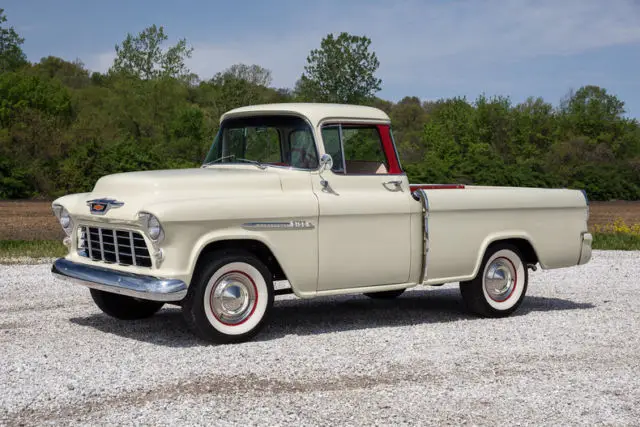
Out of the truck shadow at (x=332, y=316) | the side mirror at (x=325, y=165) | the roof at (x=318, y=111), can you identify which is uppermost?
the roof at (x=318, y=111)

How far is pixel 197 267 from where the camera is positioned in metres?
6.72

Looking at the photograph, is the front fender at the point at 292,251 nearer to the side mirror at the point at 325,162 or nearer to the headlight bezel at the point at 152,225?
the headlight bezel at the point at 152,225

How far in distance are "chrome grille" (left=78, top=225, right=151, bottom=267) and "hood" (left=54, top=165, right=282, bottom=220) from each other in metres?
0.16

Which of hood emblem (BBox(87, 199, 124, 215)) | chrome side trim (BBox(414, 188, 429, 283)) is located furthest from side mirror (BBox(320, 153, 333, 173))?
hood emblem (BBox(87, 199, 124, 215))

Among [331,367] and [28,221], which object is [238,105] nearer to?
[28,221]

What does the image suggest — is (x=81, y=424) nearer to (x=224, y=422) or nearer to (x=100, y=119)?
(x=224, y=422)

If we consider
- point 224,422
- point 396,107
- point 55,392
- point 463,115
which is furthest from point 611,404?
point 396,107

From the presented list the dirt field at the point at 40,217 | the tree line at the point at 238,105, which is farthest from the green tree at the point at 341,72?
the dirt field at the point at 40,217

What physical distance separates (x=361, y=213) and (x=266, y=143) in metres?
1.17

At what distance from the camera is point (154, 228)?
648cm

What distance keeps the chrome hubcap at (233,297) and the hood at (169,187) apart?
0.70m

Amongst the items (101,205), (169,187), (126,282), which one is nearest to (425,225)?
(169,187)

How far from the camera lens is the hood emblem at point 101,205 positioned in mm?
6852

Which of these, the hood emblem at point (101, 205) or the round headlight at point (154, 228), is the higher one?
the hood emblem at point (101, 205)
